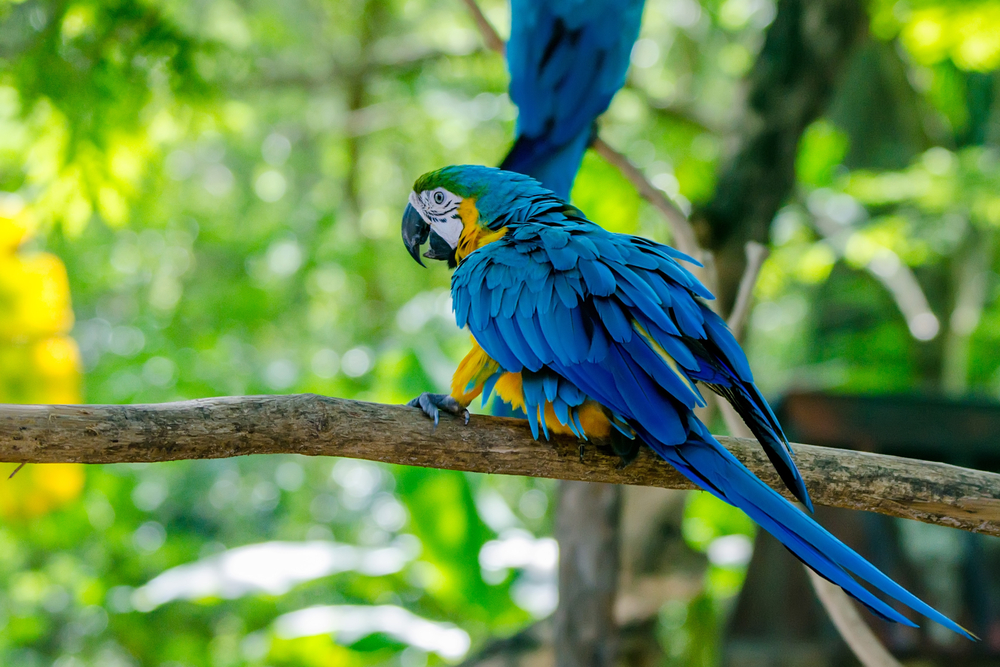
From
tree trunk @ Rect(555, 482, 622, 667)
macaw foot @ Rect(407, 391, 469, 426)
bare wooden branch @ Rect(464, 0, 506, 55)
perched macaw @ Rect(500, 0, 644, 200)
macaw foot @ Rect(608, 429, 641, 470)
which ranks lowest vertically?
tree trunk @ Rect(555, 482, 622, 667)

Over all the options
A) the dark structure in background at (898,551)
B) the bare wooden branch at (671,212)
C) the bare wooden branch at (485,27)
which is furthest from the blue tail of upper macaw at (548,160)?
the dark structure in background at (898,551)

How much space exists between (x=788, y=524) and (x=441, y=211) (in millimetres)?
740

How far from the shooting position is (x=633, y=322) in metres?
0.96

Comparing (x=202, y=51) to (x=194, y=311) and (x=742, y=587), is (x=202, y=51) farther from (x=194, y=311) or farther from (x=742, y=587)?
(x=742, y=587)

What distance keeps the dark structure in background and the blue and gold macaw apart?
5.45ft

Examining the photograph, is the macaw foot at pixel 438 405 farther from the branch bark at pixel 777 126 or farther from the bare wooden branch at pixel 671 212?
the branch bark at pixel 777 126

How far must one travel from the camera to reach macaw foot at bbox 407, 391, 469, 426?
0.99m

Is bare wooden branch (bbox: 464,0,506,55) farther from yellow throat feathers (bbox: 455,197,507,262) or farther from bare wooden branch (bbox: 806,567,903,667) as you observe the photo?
bare wooden branch (bbox: 806,567,903,667)

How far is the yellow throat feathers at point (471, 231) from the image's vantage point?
1185 mm

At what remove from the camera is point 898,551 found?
248 centimetres

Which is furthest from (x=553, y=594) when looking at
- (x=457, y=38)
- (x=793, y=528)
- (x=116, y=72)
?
(x=457, y=38)

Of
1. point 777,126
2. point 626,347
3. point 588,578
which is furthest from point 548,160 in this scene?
point 588,578

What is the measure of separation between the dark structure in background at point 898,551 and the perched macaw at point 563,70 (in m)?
1.30

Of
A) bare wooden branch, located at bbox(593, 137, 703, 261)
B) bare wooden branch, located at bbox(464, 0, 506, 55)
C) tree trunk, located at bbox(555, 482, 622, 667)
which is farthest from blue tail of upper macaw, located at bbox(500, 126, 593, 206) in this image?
tree trunk, located at bbox(555, 482, 622, 667)
